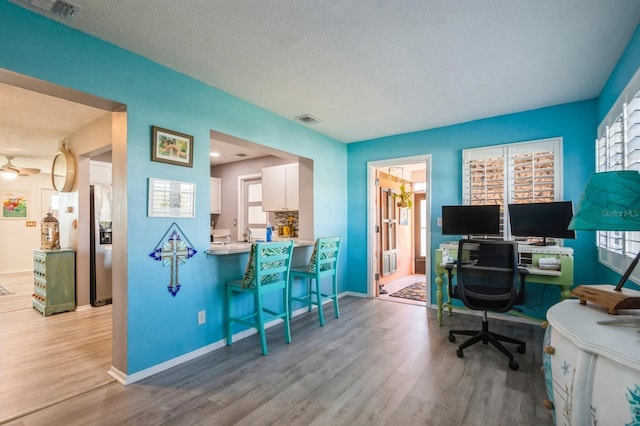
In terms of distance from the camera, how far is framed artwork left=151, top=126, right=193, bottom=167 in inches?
97.0

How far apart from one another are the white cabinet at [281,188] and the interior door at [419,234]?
3.53 meters

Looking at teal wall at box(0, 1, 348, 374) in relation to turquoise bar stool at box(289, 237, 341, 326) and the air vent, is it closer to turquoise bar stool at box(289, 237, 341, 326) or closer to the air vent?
the air vent

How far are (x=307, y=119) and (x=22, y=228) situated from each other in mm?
7414

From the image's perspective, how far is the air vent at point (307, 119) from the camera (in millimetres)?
3727

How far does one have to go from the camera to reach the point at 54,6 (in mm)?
1804

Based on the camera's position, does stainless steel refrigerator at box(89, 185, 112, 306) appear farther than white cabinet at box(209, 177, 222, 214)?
No

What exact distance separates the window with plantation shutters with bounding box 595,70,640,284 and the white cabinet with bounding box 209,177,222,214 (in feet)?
19.2

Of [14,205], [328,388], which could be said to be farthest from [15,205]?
[328,388]

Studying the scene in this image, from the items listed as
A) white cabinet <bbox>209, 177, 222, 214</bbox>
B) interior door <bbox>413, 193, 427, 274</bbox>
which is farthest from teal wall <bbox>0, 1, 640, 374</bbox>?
interior door <bbox>413, 193, 427, 274</bbox>

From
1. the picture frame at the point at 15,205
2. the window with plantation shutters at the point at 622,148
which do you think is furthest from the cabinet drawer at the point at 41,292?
the window with plantation shutters at the point at 622,148

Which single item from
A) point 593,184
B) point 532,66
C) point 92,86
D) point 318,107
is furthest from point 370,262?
point 92,86

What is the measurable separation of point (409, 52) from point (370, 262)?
3.11 m

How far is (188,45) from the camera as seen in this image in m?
2.24

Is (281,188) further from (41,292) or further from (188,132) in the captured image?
(41,292)
